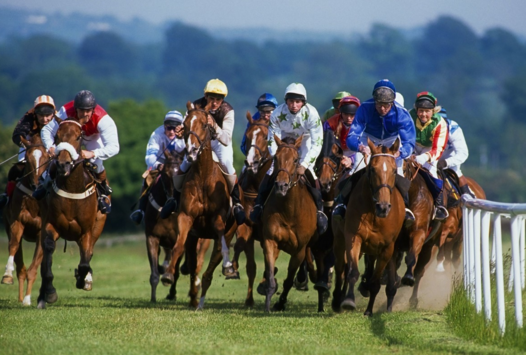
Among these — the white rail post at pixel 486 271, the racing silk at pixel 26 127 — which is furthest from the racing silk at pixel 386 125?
the racing silk at pixel 26 127

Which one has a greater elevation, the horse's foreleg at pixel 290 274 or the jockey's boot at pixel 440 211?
the jockey's boot at pixel 440 211

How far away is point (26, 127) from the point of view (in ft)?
44.7

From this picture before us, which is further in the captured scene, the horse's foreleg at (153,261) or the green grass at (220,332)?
the horse's foreleg at (153,261)

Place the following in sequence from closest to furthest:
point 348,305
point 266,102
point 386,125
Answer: point 348,305, point 386,125, point 266,102

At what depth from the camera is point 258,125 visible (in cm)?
1450

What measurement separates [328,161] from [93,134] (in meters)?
3.30

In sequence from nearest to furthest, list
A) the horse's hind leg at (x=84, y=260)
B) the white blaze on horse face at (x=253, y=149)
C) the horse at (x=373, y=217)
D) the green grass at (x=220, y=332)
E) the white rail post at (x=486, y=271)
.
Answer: the green grass at (x=220, y=332)
the white rail post at (x=486, y=271)
the horse at (x=373, y=217)
the horse's hind leg at (x=84, y=260)
the white blaze on horse face at (x=253, y=149)

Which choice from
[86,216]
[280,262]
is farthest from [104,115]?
[280,262]

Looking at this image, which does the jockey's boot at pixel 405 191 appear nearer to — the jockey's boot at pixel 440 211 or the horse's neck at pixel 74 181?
the jockey's boot at pixel 440 211

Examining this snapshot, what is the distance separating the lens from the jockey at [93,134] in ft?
39.4

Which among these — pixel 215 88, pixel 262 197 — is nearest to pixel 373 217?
pixel 262 197

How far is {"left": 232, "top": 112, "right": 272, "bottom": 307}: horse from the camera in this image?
43.7 feet

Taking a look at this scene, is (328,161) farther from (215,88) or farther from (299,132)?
(215,88)

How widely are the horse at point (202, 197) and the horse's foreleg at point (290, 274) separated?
91 centimetres
